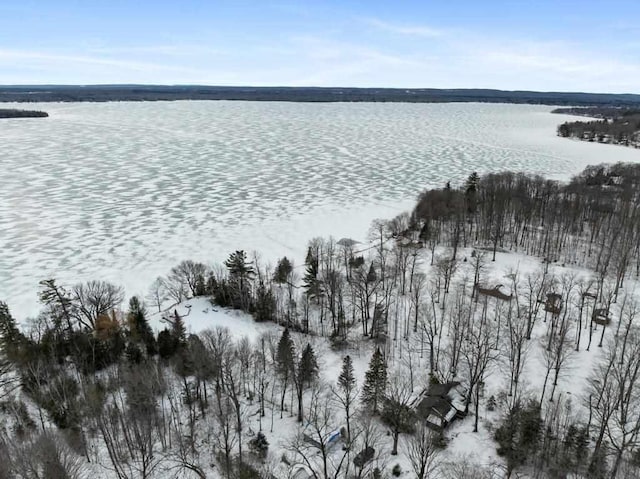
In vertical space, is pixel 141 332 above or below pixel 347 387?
below

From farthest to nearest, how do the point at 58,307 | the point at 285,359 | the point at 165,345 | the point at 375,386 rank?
the point at 58,307, the point at 165,345, the point at 285,359, the point at 375,386

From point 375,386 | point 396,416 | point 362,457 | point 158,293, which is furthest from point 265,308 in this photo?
point 362,457

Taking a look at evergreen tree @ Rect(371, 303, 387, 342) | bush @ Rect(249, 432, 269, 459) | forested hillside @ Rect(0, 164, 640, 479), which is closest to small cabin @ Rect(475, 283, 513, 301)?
forested hillside @ Rect(0, 164, 640, 479)

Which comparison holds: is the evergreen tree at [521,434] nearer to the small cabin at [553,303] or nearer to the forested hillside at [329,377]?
the forested hillside at [329,377]

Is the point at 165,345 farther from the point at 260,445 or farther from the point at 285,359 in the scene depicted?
the point at 260,445

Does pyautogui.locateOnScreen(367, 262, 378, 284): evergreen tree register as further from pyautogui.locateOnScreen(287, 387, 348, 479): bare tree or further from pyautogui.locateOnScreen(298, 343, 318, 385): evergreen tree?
pyautogui.locateOnScreen(287, 387, 348, 479): bare tree

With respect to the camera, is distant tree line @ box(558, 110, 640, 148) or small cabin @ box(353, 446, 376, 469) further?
distant tree line @ box(558, 110, 640, 148)

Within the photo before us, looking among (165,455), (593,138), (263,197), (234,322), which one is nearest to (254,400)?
(165,455)
